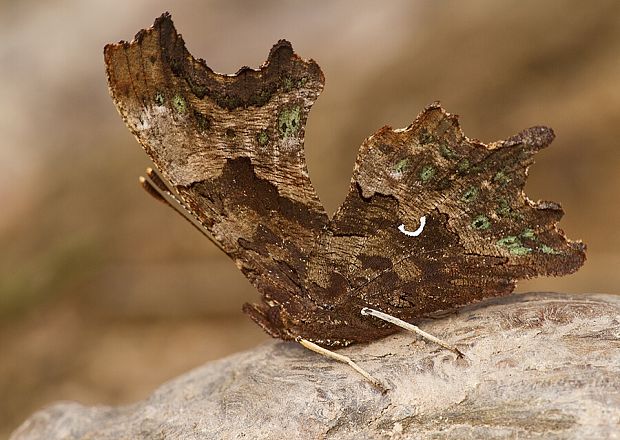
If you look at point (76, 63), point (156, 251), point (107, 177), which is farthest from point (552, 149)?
point (76, 63)

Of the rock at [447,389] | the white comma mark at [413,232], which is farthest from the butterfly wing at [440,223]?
the rock at [447,389]

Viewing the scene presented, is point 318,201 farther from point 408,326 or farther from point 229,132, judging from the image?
point 408,326

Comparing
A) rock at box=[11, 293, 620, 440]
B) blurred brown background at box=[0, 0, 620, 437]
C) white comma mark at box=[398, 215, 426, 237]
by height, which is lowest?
rock at box=[11, 293, 620, 440]

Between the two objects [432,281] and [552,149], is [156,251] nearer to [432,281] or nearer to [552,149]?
[552,149]

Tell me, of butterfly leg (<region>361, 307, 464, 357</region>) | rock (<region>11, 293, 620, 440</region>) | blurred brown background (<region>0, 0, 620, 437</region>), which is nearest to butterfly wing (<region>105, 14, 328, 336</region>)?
butterfly leg (<region>361, 307, 464, 357</region>)

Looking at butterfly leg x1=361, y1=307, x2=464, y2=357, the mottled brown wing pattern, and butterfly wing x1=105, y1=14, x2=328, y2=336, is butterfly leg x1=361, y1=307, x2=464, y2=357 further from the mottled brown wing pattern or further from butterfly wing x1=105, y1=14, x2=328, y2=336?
butterfly wing x1=105, y1=14, x2=328, y2=336

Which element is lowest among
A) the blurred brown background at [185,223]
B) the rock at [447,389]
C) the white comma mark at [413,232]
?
the rock at [447,389]

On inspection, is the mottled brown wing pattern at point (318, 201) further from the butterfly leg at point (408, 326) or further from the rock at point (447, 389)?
the rock at point (447, 389)
